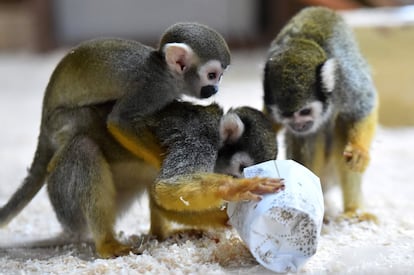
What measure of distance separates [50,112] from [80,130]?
22cm

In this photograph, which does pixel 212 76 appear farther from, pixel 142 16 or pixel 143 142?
pixel 142 16

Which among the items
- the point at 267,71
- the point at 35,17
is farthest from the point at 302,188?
the point at 35,17

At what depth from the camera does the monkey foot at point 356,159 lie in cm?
326

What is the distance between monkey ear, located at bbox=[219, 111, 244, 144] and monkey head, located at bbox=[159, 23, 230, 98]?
0.80 feet

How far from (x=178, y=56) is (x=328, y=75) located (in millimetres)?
743

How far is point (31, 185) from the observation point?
321 cm

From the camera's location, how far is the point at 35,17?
965 centimetres

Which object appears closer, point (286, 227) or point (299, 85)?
point (286, 227)

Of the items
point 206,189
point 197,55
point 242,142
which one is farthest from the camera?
point 197,55

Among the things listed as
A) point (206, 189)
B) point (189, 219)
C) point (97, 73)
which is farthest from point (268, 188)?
point (97, 73)

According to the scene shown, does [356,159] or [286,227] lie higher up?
[286,227]

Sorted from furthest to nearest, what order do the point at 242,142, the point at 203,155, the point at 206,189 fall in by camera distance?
the point at 242,142 < the point at 203,155 < the point at 206,189

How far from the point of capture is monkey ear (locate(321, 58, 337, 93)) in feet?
10.5

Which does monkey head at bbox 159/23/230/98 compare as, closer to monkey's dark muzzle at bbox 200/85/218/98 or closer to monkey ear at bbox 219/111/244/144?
monkey's dark muzzle at bbox 200/85/218/98
